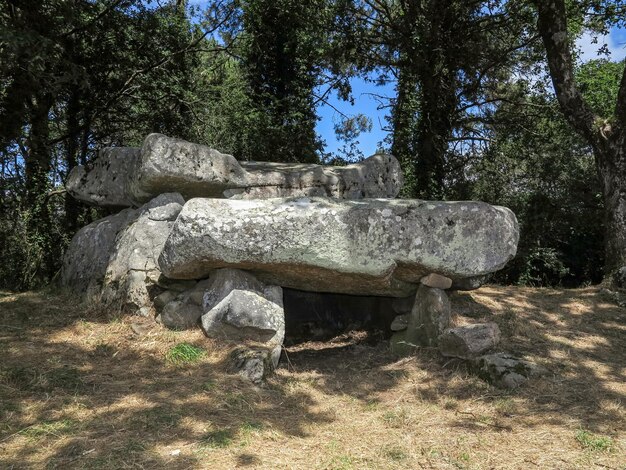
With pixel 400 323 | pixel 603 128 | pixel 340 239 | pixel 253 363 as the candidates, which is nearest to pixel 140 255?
pixel 253 363

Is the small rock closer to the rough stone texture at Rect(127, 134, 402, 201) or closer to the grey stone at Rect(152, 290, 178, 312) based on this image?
the grey stone at Rect(152, 290, 178, 312)

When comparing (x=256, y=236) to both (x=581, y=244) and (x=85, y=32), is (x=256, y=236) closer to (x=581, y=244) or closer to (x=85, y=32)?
(x=85, y=32)

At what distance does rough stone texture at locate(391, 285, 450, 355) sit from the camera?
6188 millimetres

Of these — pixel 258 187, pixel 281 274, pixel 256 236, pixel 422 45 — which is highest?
pixel 422 45

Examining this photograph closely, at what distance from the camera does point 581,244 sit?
1316 cm

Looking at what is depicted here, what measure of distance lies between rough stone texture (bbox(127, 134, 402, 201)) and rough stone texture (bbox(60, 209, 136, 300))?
1.77 feet

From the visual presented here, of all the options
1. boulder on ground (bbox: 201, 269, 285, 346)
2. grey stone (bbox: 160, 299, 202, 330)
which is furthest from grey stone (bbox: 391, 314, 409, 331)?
grey stone (bbox: 160, 299, 202, 330)

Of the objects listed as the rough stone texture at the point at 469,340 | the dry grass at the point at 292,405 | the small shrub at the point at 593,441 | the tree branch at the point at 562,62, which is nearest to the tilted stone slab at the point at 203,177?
the dry grass at the point at 292,405

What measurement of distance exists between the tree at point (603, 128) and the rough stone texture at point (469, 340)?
13.9ft

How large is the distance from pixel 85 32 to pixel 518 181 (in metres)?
11.5

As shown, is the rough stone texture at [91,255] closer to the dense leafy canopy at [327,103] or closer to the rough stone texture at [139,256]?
the rough stone texture at [139,256]

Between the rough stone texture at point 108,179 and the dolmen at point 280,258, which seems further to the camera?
the rough stone texture at point 108,179

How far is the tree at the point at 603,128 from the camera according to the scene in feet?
29.5

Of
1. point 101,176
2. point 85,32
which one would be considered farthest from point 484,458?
point 85,32
